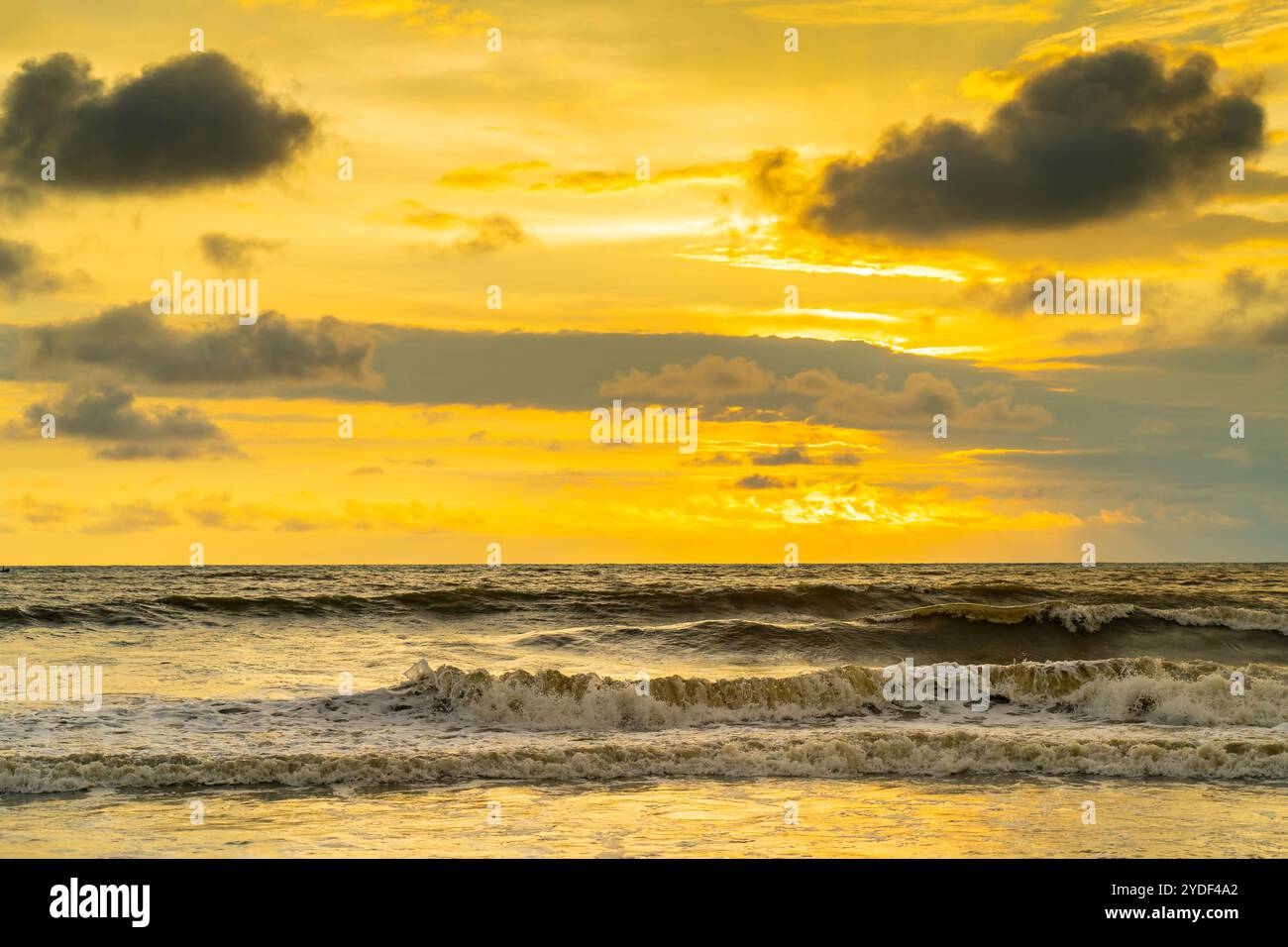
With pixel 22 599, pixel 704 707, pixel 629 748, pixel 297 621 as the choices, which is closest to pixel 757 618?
pixel 297 621

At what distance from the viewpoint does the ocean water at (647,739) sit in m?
12.5

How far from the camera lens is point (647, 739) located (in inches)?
725

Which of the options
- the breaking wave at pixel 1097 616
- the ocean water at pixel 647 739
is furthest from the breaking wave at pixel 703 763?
the breaking wave at pixel 1097 616

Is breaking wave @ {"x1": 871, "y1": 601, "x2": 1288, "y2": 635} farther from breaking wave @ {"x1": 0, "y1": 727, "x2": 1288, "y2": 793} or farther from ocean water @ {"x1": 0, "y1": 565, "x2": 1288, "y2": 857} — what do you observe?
breaking wave @ {"x1": 0, "y1": 727, "x2": 1288, "y2": 793}

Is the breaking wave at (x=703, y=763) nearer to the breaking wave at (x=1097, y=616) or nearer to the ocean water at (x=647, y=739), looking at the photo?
the ocean water at (x=647, y=739)

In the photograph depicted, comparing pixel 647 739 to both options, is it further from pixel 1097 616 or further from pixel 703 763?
pixel 1097 616

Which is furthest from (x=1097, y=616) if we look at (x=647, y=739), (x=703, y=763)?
(x=703, y=763)

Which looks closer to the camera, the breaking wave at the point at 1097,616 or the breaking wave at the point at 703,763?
the breaking wave at the point at 703,763

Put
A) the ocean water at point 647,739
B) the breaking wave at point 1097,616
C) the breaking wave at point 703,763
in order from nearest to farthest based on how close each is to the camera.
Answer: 1. the ocean water at point 647,739
2. the breaking wave at point 703,763
3. the breaking wave at point 1097,616

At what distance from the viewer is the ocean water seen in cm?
1248

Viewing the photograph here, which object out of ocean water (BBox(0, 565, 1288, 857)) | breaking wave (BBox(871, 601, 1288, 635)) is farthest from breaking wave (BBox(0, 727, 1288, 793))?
breaking wave (BBox(871, 601, 1288, 635))
